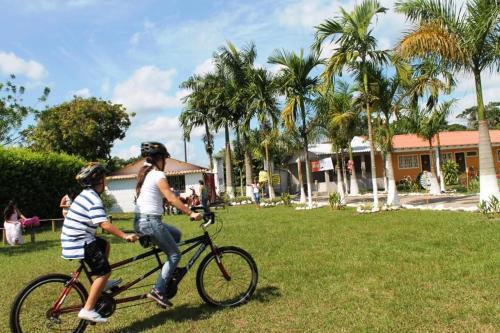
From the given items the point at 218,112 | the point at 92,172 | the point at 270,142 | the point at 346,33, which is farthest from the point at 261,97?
the point at 92,172

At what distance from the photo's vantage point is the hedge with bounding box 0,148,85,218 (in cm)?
1881

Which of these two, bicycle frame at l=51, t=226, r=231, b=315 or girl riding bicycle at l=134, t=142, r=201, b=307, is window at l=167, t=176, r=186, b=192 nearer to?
bicycle frame at l=51, t=226, r=231, b=315

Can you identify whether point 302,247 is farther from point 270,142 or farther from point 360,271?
point 270,142

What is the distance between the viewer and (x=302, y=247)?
362 inches

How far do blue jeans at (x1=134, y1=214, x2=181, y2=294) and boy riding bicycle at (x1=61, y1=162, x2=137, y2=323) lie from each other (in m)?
0.30

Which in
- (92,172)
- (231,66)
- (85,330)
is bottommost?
(85,330)

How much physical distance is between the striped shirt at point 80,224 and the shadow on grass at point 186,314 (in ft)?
3.51

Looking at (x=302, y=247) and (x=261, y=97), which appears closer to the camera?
(x=302, y=247)

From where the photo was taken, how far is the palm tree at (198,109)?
33.9m

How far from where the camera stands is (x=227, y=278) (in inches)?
224

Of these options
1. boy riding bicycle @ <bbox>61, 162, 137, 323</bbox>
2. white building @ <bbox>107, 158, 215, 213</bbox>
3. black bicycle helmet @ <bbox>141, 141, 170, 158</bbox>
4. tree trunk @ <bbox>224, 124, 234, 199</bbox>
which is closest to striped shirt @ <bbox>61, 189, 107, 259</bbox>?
boy riding bicycle @ <bbox>61, 162, 137, 323</bbox>

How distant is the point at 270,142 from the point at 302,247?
19.7 metres

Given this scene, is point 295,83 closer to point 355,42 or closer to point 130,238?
point 355,42

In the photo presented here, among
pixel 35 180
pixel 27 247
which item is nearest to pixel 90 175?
pixel 27 247
